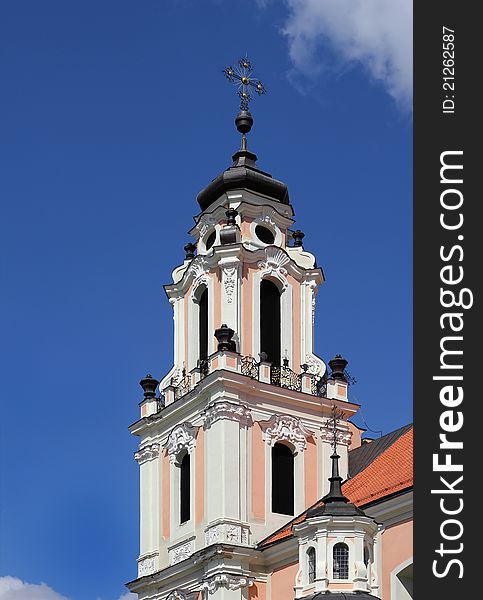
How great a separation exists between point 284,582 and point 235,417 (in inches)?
184

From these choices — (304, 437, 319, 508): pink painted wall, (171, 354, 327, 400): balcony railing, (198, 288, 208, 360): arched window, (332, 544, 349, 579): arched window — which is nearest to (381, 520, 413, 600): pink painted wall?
(332, 544, 349, 579): arched window

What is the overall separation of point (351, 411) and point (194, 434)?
4.56 metres

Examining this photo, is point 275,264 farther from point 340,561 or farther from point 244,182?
point 340,561

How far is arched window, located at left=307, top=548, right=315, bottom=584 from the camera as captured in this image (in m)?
29.5

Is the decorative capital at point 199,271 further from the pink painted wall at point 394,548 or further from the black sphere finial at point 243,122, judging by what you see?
the pink painted wall at point 394,548

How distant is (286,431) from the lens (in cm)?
3638

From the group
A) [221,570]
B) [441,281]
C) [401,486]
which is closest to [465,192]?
[441,281]

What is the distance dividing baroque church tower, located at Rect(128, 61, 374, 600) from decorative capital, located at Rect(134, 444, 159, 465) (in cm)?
4

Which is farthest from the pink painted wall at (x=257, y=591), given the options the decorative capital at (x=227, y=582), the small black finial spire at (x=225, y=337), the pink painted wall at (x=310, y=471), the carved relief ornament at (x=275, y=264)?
the carved relief ornament at (x=275, y=264)

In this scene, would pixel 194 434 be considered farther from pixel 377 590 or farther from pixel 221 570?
pixel 377 590

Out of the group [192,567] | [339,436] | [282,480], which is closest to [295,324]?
[339,436]

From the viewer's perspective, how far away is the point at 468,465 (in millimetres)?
16828

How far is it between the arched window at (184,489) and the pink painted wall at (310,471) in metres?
3.24

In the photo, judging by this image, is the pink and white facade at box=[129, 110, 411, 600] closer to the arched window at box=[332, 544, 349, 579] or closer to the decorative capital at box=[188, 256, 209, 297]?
the decorative capital at box=[188, 256, 209, 297]
